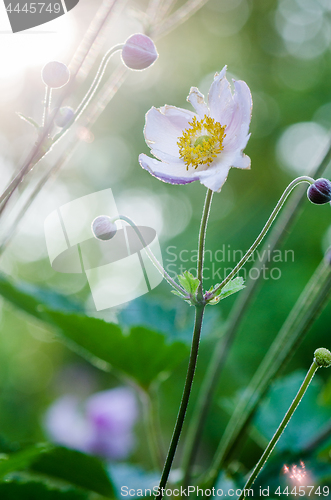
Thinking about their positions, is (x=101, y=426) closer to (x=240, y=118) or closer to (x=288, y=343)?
(x=288, y=343)

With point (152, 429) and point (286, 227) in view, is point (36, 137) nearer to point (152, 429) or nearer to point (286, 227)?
point (286, 227)

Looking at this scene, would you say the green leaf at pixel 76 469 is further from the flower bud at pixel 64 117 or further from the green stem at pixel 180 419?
the flower bud at pixel 64 117

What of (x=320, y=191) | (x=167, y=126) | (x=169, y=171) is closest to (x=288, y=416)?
(x=320, y=191)

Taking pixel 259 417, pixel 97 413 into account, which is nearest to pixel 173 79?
pixel 97 413

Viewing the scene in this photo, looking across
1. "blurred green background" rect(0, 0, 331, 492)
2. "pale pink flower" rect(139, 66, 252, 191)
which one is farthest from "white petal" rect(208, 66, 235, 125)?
"blurred green background" rect(0, 0, 331, 492)

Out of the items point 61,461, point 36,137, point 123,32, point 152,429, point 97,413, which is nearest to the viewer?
point 36,137

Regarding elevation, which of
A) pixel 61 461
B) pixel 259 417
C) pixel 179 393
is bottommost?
pixel 179 393

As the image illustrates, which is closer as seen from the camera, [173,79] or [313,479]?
[313,479]
